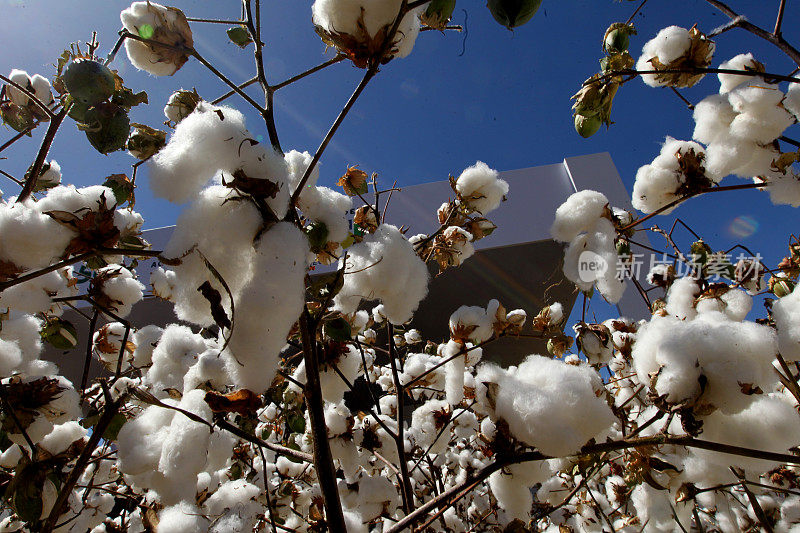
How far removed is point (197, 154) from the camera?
1.71ft

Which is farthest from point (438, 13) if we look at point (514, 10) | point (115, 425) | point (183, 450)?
point (115, 425)

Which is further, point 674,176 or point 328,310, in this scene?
point 674,176

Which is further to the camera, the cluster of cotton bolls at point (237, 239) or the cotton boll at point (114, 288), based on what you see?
the cotton boll at point (114, 288)

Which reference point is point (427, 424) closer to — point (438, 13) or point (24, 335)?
point (24, 335)

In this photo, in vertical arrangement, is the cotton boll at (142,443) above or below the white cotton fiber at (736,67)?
below

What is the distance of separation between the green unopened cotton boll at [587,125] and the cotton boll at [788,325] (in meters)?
0.49

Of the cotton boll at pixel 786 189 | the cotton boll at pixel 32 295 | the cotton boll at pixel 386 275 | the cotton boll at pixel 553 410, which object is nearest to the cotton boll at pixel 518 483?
the cotton boll at pixel 553 410

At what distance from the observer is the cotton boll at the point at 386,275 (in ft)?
2.60

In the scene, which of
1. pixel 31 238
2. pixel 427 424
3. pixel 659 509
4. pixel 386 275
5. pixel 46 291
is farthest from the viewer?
pixel 427 424

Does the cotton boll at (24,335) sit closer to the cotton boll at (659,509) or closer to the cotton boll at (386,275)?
the cotton boll at (386,275)

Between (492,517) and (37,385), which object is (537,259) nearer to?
(492,517)

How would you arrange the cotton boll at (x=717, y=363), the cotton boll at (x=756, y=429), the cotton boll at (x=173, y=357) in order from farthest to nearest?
the cotton boll at (x=173, y=357), the cotton boll at (x=756, y=429), the cotton boll at (x=717, y=363)

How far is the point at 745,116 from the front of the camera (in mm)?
1025

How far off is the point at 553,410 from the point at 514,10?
21.8 inches
